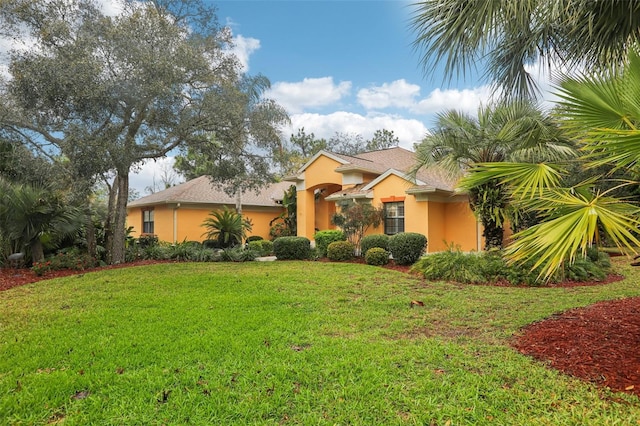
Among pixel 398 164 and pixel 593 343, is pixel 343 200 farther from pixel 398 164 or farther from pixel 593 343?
pixel 593 343

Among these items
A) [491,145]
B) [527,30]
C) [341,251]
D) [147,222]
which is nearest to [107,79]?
[341,251]

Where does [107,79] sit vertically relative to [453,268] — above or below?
above

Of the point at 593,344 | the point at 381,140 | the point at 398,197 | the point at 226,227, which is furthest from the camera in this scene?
the point at 381,140

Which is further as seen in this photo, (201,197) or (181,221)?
(201,197)

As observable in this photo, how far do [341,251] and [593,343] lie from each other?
10.4 meters

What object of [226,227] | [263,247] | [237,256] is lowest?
[237,256]

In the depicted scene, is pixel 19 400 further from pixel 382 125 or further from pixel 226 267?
pixel 382 125

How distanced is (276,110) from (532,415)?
11576mm

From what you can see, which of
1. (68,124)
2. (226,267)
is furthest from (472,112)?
(68,124)

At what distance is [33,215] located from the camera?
11.3 meters

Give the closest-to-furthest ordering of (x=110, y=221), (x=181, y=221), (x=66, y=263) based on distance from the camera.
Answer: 1. (x=66, y=263)
2. (x=110, y=221)
3. (x=181, y=221)

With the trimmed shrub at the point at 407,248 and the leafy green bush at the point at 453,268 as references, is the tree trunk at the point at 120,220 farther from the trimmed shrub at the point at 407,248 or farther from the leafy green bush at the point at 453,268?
the leafy green bush at the point at 453,268

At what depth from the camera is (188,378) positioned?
11.9 ft

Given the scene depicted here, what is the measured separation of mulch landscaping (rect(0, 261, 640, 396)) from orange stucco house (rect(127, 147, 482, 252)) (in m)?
7.61
